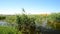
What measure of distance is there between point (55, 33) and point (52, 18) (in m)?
2.32

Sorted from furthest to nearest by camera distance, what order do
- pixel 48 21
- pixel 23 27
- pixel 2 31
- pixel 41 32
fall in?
1. pixel 48 21
2. pixel 41 32
3. pixel 23 27
4. pixel 2 31

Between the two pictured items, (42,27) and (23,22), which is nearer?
(23,22)

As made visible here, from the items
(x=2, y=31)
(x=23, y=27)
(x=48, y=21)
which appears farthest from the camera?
(x=48, y=21)

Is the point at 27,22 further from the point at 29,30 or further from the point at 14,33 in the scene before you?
the point at 14,33

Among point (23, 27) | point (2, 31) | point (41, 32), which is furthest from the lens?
point (41, 32)

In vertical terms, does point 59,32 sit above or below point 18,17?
→ below

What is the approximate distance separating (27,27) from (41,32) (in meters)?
1.05

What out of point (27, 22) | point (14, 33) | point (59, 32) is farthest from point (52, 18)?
point (14, 33)

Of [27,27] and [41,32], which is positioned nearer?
[27,27]

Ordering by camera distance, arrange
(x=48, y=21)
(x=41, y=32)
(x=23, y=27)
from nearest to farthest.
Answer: (x=23, y=27), (x=41, y=32), (x=48, y=21)

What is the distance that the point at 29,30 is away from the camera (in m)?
8.06

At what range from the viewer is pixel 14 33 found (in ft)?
20.6

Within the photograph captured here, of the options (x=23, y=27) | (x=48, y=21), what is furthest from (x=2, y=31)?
(x=48, y=21)

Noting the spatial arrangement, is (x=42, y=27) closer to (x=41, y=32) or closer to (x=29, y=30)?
(x=41, y=32)
